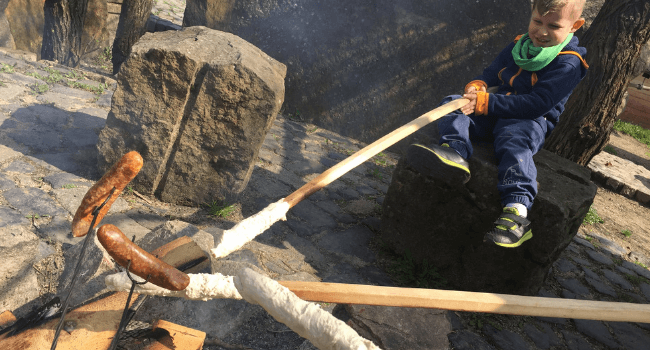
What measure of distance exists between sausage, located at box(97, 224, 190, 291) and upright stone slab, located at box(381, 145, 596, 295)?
7.55 ft

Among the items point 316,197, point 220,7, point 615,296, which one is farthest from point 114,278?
point 220,7

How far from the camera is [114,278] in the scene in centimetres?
184

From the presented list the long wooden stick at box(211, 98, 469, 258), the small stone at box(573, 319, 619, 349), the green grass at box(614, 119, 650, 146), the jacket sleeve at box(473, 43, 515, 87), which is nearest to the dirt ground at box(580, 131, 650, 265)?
the small stone at box(573, 319, 619, 349)

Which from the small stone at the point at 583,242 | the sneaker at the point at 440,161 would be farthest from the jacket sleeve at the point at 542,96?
the small stone at the point at 583,242

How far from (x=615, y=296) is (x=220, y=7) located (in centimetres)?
610

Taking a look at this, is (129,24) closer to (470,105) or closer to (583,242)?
(470,105)

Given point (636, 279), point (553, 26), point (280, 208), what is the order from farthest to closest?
point (636, 279) → point (553, 26) → point (280, 208)

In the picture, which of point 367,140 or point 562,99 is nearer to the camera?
point 562,99

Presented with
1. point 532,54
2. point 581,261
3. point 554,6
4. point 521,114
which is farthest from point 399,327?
point 581,261

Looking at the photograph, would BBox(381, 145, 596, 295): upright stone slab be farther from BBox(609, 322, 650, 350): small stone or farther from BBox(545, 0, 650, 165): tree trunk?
BBox(545, 0, 650, 165): tree trunk

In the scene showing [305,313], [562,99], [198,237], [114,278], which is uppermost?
[562,99]

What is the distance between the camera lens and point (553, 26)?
287 cm

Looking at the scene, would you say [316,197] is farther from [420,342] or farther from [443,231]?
[420,342]

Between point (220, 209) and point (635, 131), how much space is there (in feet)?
38.2
